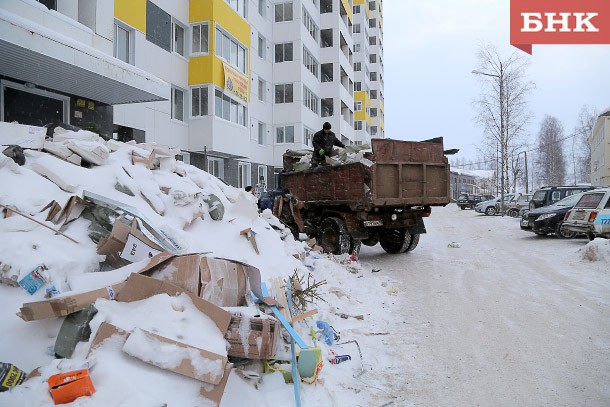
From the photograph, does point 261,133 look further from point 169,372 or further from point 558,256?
point 169,372

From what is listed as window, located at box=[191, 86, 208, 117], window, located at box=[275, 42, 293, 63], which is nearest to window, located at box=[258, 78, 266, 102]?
window, located at box=[275, 42, 293, 63]

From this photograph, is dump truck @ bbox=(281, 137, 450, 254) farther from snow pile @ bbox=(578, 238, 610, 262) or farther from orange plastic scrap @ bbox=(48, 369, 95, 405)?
orange plastic scrap @ bbox=(48, 369, 95, 405)

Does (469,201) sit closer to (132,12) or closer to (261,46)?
(261,46)

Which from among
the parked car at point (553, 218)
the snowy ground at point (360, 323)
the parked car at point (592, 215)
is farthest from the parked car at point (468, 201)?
the snowy ground at point (360, 323)

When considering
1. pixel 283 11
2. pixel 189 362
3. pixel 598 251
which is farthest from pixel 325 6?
pixel 189 362

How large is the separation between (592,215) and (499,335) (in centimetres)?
816

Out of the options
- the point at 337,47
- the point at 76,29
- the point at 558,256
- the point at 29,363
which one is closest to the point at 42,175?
the point at 29,363

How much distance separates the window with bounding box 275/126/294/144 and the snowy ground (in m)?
19.8

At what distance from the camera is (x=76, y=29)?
966 cm

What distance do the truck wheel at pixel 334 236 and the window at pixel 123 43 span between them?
9.69 m

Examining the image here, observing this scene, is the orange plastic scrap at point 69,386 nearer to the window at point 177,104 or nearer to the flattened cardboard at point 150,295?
the flattened cardboard at point 150,295

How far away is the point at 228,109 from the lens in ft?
59.8

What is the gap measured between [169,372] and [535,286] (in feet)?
20.7

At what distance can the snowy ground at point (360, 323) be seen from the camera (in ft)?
8.58
